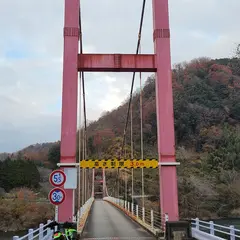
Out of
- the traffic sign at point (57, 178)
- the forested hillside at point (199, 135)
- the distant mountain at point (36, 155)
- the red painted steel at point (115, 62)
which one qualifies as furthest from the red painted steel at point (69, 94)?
the distant mountain at point (36, 155)

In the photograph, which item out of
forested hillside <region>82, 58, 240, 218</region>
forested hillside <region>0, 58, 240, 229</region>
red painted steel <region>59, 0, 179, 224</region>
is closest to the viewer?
red painted steel <region>59, 0, 179, 224</region>

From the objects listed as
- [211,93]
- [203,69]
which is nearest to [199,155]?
[211,93]

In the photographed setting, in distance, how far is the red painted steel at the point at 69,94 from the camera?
11312 millimetres

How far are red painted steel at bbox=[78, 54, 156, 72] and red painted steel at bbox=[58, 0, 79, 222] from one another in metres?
0.47

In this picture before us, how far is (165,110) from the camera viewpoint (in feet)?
39.1

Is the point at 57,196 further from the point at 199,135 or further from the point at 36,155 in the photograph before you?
the point at 36,155

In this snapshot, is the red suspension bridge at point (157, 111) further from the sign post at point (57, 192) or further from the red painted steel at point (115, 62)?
the sign post at point (57, 192)

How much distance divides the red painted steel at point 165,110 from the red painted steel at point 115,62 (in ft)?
1.27

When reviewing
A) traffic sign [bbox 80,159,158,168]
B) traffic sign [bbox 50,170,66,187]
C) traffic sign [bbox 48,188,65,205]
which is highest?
traffic sign [bbox 80,159,158,168]

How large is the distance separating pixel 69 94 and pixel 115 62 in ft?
6.85

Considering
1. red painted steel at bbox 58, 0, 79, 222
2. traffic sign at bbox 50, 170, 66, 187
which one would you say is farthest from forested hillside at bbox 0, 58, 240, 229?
traffic sign at bbox 50, 170, 66, 187

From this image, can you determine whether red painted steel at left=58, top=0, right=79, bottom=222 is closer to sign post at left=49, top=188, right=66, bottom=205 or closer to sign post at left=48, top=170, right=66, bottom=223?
sign post at left=48, top=170, right=66, bottom=223

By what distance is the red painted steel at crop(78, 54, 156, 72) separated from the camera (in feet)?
41.0

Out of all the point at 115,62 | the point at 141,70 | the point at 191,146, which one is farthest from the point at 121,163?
the point at 191,146
